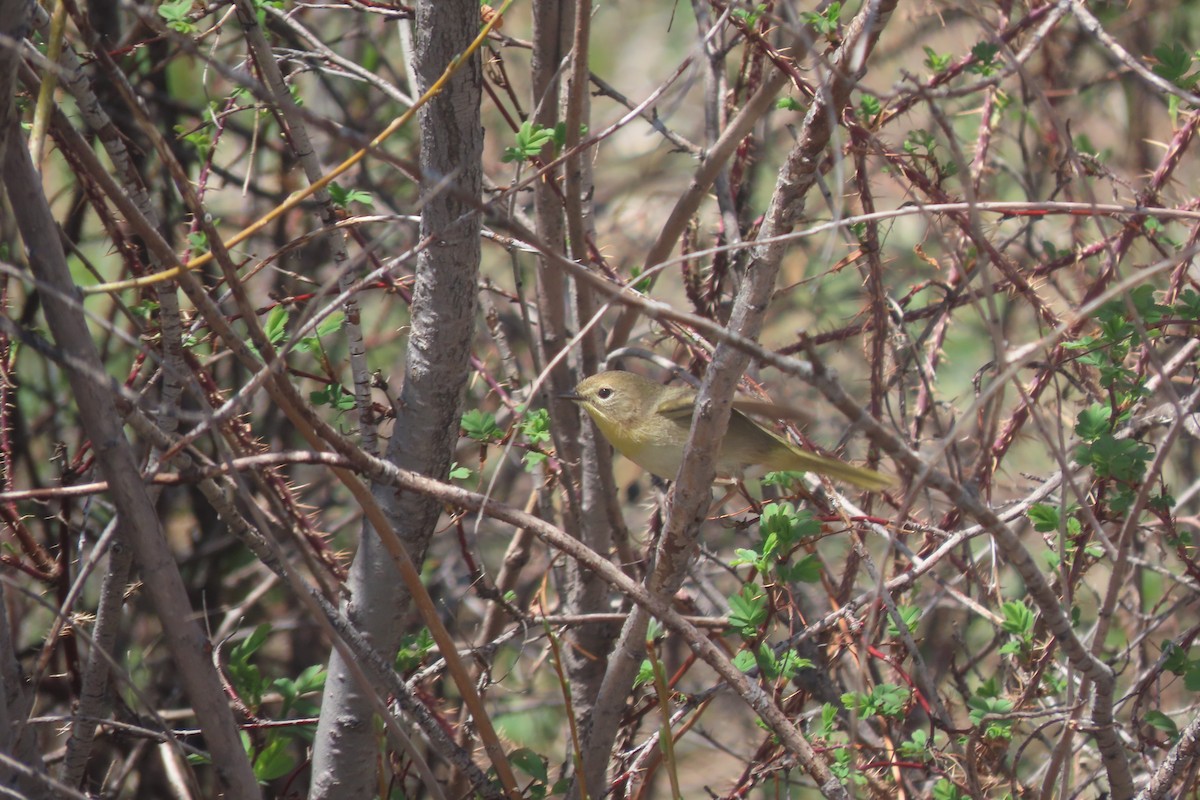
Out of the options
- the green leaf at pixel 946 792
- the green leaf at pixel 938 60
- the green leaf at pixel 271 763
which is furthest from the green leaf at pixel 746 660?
the green leaf at pixel 938 60

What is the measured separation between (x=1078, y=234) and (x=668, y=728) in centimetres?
208

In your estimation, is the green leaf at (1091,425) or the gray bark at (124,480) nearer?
the gray bark at (124,480)

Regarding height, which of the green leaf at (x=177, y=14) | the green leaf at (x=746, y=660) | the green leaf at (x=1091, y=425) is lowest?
the green leaf at (x=746, y=660)

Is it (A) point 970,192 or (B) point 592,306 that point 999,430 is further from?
(A) point 970,192

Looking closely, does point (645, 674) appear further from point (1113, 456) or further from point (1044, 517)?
point (1113, 456)

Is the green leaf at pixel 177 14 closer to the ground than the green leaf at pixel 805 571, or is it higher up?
higher up

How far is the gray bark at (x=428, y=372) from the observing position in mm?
1893

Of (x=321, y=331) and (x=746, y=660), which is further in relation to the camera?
(x=321, y=331)

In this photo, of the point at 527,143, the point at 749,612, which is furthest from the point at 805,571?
the point at 527,143

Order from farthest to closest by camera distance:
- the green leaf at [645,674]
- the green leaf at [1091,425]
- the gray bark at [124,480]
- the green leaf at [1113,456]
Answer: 1. the green leaf at [645,674]
2. the green leaf at [1091,425]
3. the green leaf at [1113,456]
4. the gray bark at [124,480]

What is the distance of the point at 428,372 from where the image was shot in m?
2.12

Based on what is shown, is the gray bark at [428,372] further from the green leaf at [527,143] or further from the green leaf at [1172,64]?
the green leaf at [1172,64]

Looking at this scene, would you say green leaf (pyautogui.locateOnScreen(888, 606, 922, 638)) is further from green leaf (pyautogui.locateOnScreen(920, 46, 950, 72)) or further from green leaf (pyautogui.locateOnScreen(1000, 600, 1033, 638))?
green leaf (pyautogui.locateOnScreen(920, 46, 950, 72))

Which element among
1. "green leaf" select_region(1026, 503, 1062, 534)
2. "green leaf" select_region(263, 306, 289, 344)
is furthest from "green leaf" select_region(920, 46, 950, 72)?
"green leaf" select_region(263, 306, 289, 344)
